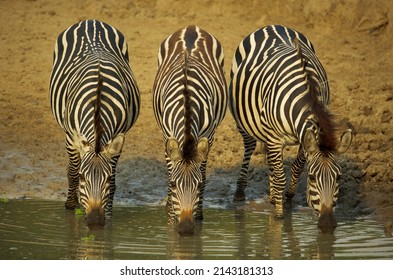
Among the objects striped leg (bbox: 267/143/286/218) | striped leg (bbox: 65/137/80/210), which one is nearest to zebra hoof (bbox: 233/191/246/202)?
striped leg (bbox: 267/143/286/218)

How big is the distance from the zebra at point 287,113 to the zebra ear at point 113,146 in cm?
220

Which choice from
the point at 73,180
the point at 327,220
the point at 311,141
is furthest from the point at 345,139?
the point at 73,180

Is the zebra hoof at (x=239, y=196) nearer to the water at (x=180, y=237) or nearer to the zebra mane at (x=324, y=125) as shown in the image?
the water at (x=180, y=237)

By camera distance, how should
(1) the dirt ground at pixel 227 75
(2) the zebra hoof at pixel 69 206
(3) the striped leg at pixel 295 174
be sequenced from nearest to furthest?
(2) the zebra hoof at pixel 69 206 → (3) the striped leg at pixel 295 174 → (1) the dirt ground at pixel 227 75

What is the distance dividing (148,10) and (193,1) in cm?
108

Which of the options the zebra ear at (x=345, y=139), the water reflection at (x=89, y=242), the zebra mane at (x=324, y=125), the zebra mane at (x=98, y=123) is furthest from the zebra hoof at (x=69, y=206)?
the zebra ear at (x=345, y=139)

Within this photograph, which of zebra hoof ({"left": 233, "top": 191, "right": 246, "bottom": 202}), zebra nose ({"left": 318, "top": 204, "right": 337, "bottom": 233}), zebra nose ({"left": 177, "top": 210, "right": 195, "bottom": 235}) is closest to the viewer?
zebra nose ({"left": 177, "top": 210, "right": 195, "bottom": 235})

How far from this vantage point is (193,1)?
21516 millimetres

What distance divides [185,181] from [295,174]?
3.13m

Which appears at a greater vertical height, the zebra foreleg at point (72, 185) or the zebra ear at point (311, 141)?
the zebra ear at point (311, 141)

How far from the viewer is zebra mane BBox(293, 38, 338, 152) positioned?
10.8 metres

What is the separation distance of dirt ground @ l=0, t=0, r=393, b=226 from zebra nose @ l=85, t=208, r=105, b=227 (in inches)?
122

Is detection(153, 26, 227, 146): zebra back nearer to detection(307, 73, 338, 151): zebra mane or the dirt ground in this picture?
detection(307, 73, 338, 151): zebra mane

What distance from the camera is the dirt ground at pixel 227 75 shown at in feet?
45.2
